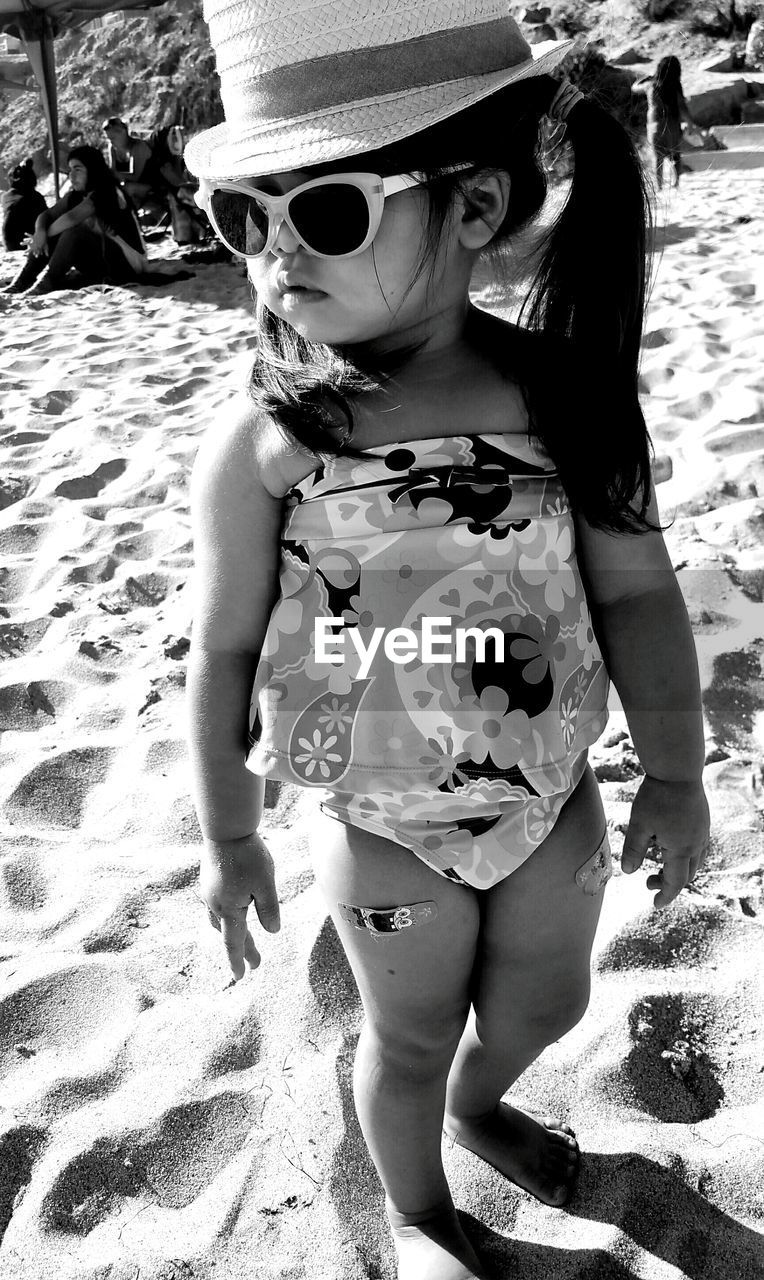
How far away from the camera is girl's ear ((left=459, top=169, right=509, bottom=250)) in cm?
109

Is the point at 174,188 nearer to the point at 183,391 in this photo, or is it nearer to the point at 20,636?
the point at 183,391

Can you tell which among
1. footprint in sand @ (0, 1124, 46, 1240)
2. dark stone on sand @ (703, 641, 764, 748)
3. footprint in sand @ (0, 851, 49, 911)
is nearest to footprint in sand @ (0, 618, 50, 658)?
footprint in sand @ (0, 851, 49, 911)

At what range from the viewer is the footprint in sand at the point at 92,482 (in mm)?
3727

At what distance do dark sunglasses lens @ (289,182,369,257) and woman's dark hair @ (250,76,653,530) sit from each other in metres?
0.09

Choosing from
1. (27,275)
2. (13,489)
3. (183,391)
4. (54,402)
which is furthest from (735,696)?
(27,275)

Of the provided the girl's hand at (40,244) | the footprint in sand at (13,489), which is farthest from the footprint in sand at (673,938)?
the girl's hand at (40,244)

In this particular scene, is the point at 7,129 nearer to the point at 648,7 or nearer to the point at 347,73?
the point at 648,7

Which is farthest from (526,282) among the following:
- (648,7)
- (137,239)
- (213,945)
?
(648,7)

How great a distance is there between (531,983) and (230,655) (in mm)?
536

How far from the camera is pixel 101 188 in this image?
25.4ft

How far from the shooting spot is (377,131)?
3.30ft

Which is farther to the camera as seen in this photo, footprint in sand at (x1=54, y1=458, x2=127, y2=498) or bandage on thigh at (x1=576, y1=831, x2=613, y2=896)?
footprint in sand at (x1=54, y1=458, x2=127, y2=498)

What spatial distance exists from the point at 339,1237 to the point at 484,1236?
0.20m

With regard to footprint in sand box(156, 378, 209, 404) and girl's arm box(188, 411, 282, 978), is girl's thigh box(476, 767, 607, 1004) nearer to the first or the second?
girl's arm box(188, 411, 282, 978)
